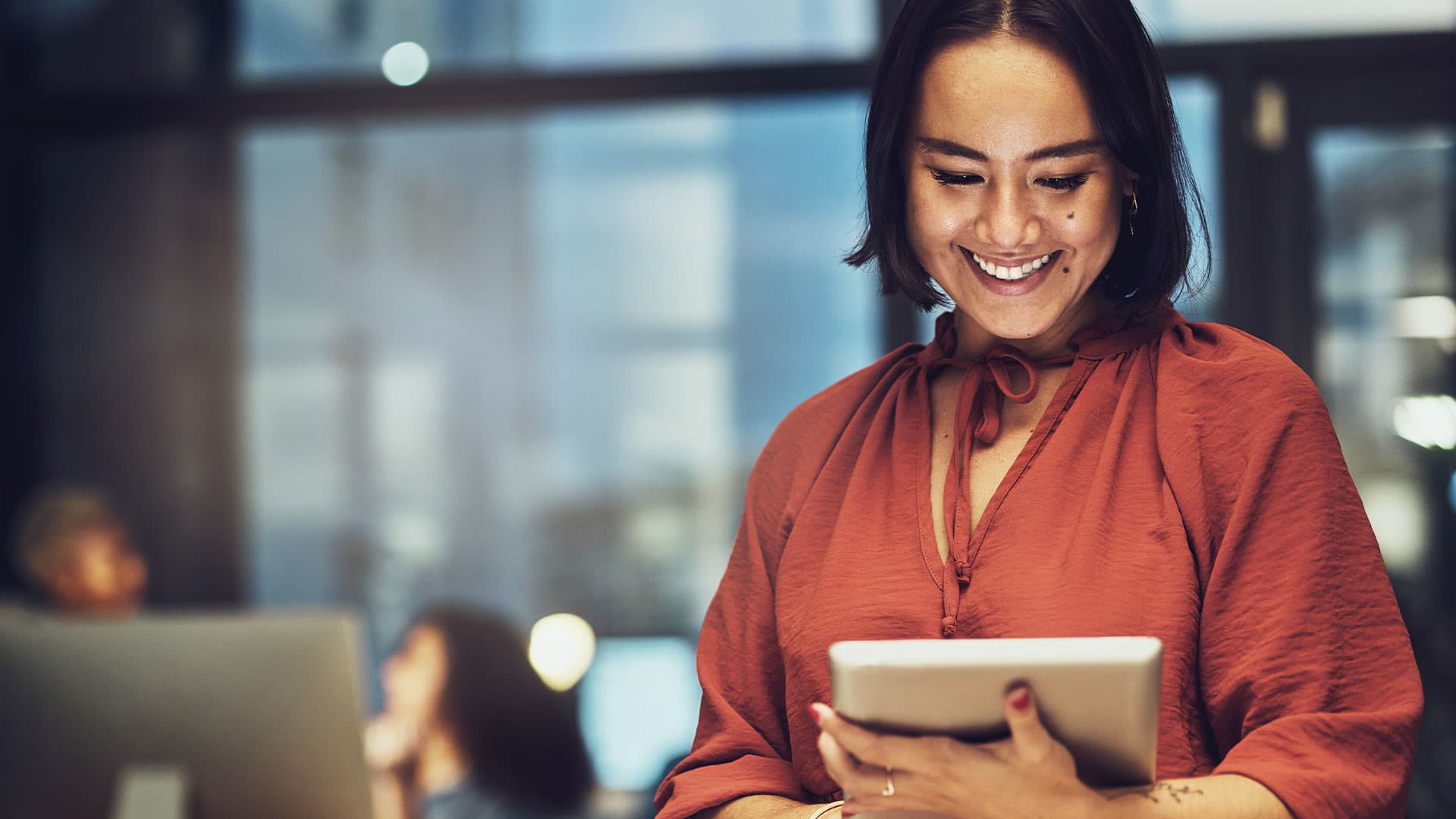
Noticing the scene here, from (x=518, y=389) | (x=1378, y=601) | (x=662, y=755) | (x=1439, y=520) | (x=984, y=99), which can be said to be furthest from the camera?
(x=518, y=389)

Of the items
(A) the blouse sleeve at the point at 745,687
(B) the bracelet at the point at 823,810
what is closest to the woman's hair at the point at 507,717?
(A) the blouse sleeve at the point at 745,687

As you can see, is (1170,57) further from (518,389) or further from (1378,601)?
(1378,601)

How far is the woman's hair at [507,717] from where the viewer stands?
2.86m

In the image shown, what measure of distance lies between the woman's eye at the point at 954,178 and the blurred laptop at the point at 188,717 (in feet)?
2.87

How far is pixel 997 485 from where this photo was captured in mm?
1052

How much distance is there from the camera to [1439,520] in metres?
3.02

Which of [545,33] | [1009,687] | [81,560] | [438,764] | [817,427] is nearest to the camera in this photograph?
[1009,687]

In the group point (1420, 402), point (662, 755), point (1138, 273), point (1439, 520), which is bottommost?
point (662, 755)

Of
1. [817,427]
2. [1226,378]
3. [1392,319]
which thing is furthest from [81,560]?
[1392,319]

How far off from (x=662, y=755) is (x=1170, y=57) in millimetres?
2214

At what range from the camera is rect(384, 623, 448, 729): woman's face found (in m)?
3.03

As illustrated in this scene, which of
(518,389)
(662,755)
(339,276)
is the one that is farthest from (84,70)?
(662,755)

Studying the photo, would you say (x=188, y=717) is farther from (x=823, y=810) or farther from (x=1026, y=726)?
(x=1026, y=726)

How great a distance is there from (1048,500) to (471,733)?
86.0 inches
